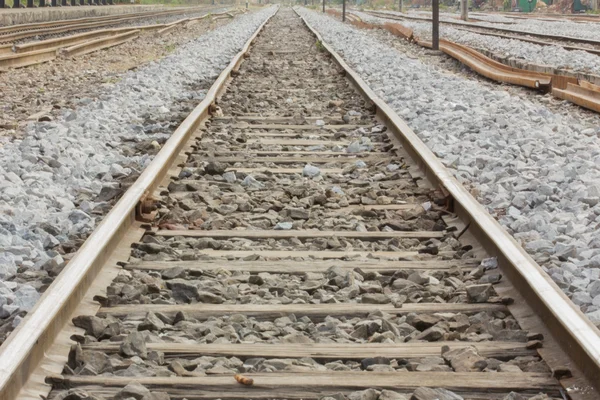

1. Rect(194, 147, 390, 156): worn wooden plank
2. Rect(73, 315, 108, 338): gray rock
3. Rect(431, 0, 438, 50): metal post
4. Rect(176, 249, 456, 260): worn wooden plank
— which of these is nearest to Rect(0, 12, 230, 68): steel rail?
Rect(431, 0, 438, 50): metal post

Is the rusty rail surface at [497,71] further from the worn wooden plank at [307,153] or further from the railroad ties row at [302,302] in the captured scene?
the railroad ties row at [302,302]

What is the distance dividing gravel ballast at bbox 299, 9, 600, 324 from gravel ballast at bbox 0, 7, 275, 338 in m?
2.29

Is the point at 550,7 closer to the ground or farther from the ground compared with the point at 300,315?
farther from the ground

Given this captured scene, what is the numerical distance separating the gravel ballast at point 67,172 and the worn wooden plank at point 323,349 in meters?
0.65

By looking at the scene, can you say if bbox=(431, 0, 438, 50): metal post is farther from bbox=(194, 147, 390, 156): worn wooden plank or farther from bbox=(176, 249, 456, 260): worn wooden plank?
bbox=(176, 249, 456, 260): worn wooden plank

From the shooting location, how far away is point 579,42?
20.9 meters

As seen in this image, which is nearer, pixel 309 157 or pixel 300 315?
pixel 300 315

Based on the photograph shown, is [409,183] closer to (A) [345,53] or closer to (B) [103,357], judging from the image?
(B) [103,357]

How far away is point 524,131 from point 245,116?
9.63 feet

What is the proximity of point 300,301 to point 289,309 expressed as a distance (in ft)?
0.44

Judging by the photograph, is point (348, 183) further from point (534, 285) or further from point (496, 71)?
point (496, 71)

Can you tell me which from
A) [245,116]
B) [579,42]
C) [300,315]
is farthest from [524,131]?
[579,42]

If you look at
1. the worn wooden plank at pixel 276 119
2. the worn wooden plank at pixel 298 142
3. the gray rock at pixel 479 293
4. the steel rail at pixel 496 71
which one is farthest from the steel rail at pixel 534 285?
the steel rail at pixel 496 71

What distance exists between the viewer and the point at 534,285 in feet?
10.7
